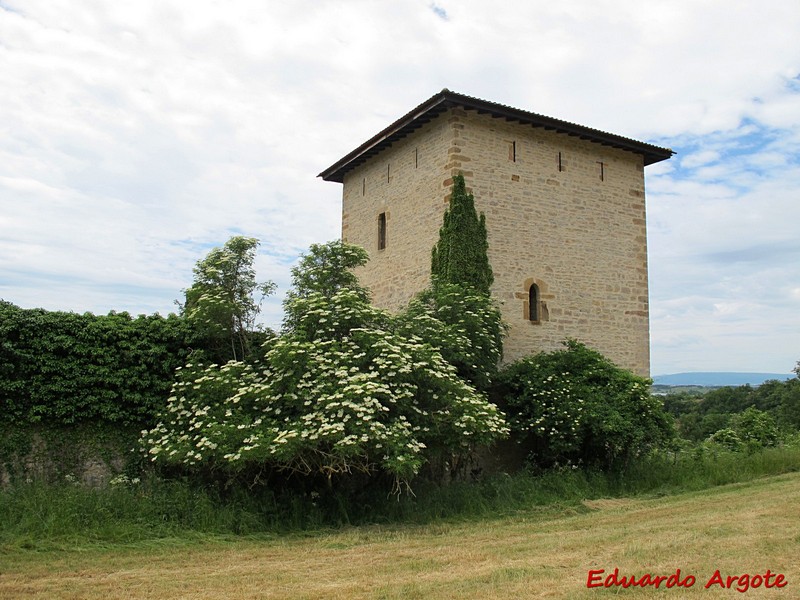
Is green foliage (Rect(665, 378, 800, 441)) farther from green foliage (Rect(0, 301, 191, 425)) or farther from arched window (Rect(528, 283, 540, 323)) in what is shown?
green foliage (Rect(0, 301, 191, 425))

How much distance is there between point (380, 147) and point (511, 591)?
12.9 metres

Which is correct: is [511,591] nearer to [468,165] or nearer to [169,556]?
[169,556]

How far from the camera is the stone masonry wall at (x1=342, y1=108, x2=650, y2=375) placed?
15333 mm

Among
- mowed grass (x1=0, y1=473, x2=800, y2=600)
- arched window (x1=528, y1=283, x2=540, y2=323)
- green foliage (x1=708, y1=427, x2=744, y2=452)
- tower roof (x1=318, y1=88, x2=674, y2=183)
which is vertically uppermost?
tower roof (x1=318, y1=88, x2=674, y2=183)

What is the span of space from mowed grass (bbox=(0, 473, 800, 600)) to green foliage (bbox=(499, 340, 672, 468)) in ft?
9.41

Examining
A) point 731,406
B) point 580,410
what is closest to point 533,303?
point 580,410

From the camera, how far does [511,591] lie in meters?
6.25

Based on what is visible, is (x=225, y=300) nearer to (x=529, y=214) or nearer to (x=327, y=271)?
(x=327, y=271)

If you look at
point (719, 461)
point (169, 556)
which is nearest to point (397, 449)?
point (169, 556)

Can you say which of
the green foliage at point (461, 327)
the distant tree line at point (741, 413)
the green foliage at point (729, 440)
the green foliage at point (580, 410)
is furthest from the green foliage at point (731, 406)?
the green foliage at point (461, 327)

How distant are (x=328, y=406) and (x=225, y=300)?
138 inches

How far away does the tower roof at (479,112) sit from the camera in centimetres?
1488

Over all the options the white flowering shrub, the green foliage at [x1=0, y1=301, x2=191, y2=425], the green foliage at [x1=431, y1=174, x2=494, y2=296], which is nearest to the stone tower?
the green foliage at [x1=431, y1=174, x2=494, y2=296]

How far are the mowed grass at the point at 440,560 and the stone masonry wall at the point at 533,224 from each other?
20.4ft
